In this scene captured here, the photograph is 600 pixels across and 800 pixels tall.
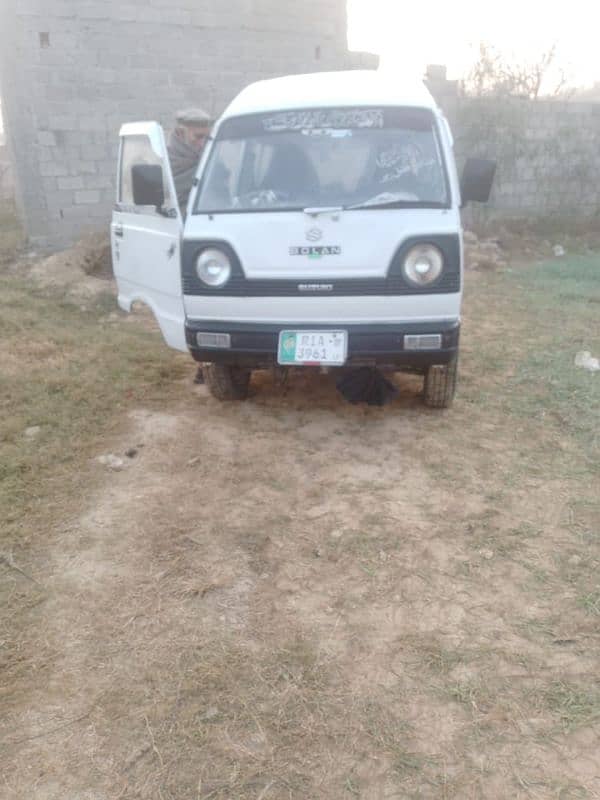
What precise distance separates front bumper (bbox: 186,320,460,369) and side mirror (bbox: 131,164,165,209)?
0.76 metres

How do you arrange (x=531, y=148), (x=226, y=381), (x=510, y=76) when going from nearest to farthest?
(x=226, y=381) → (x=531, y=148) → (x=510, y=76)

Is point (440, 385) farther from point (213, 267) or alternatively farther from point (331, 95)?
point (331, 95)

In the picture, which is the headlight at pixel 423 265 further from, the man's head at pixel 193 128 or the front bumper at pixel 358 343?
the man's head at pixel 193 128

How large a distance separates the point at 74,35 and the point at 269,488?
6.69 meters

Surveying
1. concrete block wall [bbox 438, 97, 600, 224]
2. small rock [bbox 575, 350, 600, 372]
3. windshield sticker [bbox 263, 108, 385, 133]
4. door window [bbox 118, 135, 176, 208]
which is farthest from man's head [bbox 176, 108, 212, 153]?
concrete block wall [bbox 438, 97, 600, 224]

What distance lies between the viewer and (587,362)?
5242mm

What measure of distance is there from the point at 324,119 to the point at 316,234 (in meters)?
0.87

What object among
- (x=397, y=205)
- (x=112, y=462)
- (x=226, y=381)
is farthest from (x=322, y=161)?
(x=112, y=462)

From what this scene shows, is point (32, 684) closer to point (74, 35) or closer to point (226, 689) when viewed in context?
point (226, 689)

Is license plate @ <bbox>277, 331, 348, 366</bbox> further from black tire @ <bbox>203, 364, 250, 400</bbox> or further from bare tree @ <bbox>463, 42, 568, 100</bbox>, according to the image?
Answer: bare tree @ <bbox>463, 42, 568, 100</bbox>

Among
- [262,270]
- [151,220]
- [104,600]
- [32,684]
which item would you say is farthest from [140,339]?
[32,684]

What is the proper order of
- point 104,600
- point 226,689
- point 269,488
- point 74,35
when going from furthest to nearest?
point 74,35 < point 269,488 < point 104,600 < point 226,689

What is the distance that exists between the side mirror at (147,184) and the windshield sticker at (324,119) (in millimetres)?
757

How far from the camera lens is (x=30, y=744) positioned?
6.88ft
